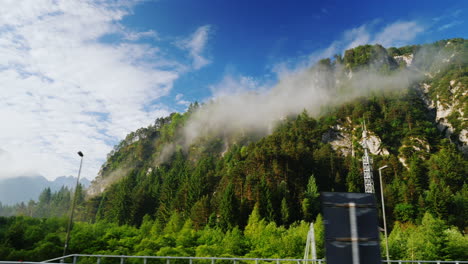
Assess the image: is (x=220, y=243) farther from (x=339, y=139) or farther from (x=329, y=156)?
(x=339, y=139)

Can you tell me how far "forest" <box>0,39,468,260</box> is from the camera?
2283 inches

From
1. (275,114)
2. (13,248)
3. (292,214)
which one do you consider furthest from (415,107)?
(13,248)

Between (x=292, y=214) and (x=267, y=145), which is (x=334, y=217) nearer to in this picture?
(x=292, y=214)

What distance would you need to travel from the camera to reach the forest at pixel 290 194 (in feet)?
190

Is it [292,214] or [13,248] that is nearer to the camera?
[13,248]

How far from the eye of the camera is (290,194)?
98.1 metres

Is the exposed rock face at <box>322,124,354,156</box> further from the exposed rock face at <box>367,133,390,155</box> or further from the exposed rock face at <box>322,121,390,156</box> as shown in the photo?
the exposed rock face at <box>367,133,390,155</box>

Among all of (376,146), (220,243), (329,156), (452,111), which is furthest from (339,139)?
(220,243)

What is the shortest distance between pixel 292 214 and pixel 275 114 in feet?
352

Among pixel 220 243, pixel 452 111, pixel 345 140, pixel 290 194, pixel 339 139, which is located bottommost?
pixel 220 243

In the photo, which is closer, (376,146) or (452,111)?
(376,146)

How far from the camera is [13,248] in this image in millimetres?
58344

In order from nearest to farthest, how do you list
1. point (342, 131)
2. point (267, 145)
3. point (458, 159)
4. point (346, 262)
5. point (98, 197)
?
point (346, 262) < point (458, 159) < point (267, 145) < point (342, 131) < point (98, 197)

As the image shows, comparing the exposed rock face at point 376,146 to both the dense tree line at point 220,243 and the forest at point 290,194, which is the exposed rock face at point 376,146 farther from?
the dense tree line at point 220,243
